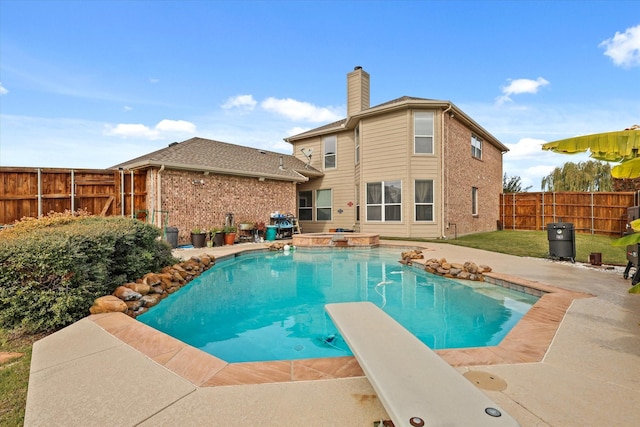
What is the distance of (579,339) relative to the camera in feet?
10.3

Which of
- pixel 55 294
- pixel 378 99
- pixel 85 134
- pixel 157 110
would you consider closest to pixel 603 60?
pixel 378 99

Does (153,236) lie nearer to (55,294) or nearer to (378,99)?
(55,294)

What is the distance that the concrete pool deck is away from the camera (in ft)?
6.32

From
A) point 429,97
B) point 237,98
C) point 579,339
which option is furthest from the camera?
point 237,98

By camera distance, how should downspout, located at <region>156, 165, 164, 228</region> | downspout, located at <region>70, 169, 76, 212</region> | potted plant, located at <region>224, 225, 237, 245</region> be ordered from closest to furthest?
downspout, located at <region>70, 169, 76, 212</region> < downspout, located at <region>156, 165, 164, 228</region> < potted plant, located at <region>224, 225, 237, 245</region>

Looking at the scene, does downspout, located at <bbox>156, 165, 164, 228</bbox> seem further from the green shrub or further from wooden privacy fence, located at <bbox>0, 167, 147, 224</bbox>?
the green shrub

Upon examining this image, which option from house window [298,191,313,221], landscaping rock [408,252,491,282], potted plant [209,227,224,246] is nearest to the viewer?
landscaping rock [408,252,491,282]

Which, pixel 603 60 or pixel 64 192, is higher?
pixel 603 60

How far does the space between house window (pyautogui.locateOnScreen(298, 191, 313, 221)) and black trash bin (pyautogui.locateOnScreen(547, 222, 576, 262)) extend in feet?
40.7

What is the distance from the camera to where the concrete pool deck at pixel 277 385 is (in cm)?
193

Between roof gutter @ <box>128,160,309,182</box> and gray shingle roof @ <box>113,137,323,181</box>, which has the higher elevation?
gray shingle roof @ <box>113,137,323,181</box>

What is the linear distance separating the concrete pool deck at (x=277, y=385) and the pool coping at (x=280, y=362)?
16mm

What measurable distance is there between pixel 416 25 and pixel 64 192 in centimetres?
1438

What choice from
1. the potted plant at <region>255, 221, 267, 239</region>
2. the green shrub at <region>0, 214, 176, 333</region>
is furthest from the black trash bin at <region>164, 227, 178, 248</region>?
the green shrub at <region>0, 214, 176, 333</region>
